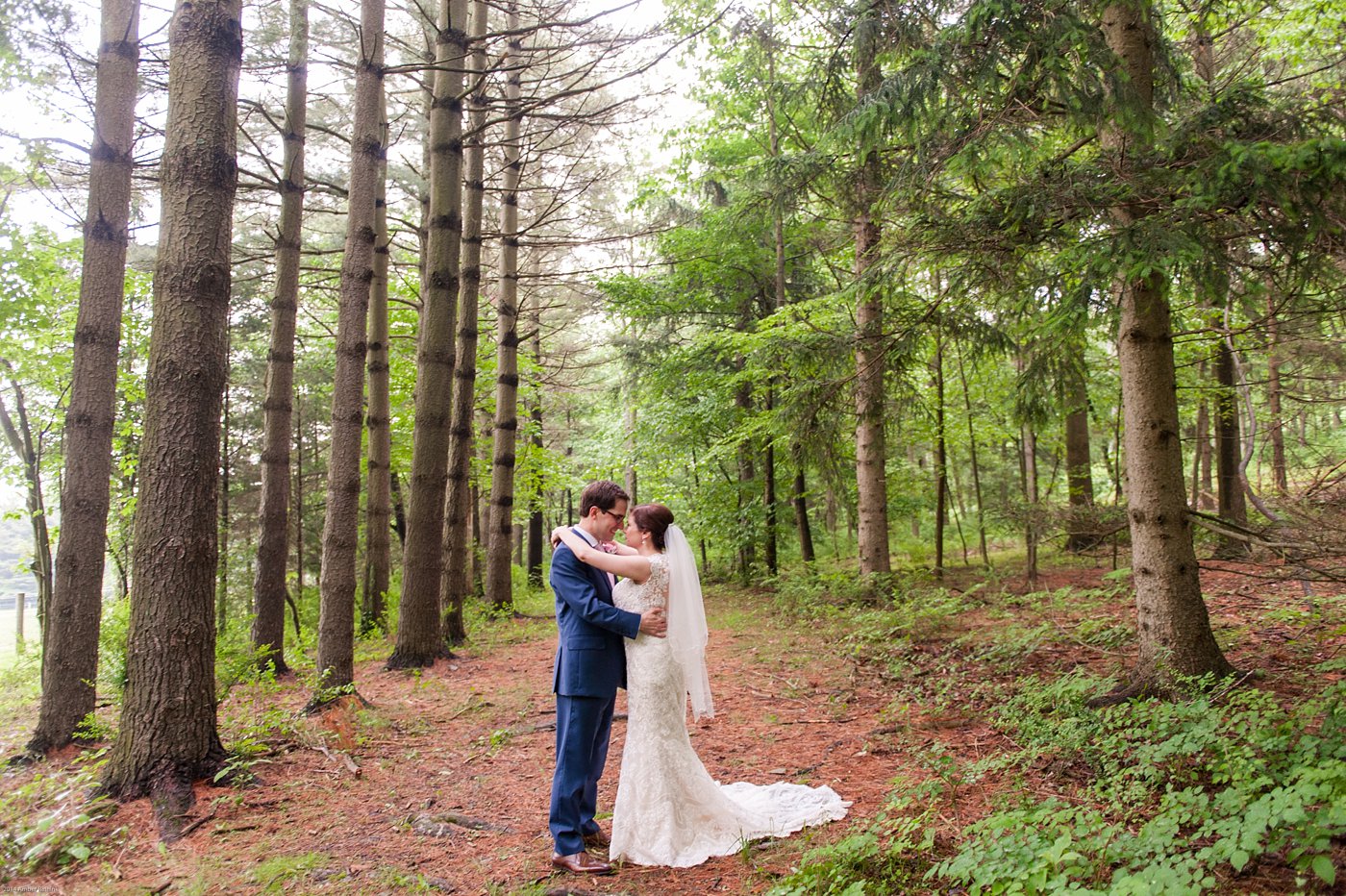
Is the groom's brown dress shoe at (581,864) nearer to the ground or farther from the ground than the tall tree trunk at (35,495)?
nearer to the ground

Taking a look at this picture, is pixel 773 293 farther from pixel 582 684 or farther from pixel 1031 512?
pixel 582 684

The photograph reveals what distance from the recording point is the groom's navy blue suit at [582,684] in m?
4.10

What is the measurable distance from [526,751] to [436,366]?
4604mm

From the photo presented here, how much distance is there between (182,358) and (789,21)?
10792 mm

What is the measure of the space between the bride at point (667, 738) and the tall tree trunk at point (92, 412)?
4.72m

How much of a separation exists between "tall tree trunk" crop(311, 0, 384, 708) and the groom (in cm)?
379

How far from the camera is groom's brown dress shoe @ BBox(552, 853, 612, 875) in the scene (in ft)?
12.9

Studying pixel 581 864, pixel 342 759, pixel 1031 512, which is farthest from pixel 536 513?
pixel 581 864

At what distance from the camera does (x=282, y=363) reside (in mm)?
9016

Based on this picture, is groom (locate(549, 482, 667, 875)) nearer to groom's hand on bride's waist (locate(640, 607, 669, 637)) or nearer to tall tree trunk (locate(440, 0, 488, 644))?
groom's hand on bride's waist (locate(640, 607, 669, 637))

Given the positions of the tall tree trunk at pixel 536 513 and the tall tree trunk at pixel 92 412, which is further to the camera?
the tall tree trunk at pixel 536 513

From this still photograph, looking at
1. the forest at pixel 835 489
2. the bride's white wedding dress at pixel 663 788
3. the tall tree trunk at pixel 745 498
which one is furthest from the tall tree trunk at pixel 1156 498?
the tall tree trunk at pixel 745 498

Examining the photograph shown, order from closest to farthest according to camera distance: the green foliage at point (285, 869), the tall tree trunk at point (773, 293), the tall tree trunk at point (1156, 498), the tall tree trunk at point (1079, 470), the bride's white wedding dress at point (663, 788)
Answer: the green foliage at point (285, 869) < the bride's white wedding dress at point (663, 788) < the tall tree trunk at point (1156, 498) < the tall tree trunk at point (1079, 470) < the tall tree trunk at point (773, 293)

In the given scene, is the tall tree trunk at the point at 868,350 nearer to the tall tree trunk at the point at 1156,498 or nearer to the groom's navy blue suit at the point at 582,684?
the tall tree trunk at the point at 1156,498
